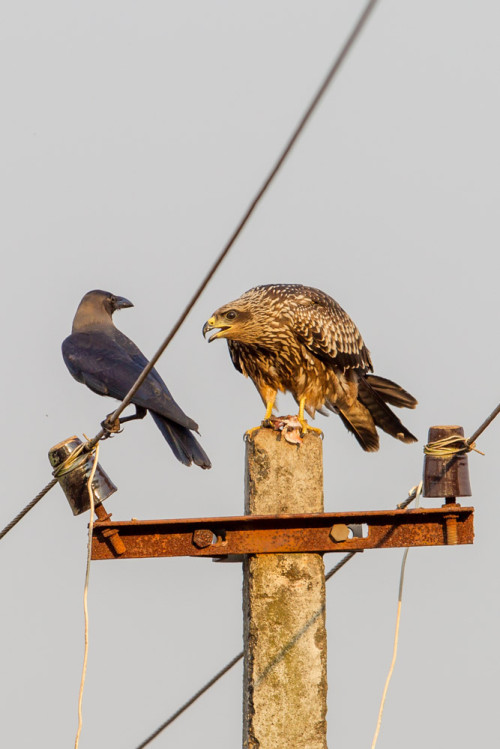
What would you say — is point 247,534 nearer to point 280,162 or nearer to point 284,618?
point 284,618

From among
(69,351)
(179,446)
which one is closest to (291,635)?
(179,446)

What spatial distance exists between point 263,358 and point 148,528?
2972mm

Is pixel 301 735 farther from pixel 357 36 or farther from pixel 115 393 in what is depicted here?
pixel 115 393

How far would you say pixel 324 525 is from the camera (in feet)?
17.8

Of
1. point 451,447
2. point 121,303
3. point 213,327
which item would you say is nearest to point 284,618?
point 451,447

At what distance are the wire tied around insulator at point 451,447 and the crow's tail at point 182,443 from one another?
68.7 inches

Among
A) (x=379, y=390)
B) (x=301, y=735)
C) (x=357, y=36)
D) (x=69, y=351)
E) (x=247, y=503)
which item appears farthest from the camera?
(x=69, y=351)

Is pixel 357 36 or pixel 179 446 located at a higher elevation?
pixel 179 446

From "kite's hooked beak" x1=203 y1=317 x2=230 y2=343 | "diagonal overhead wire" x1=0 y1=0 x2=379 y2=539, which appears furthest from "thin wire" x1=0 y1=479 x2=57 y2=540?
"kite's hooked beak" x1=203 y1=317 x2=230 y2=343

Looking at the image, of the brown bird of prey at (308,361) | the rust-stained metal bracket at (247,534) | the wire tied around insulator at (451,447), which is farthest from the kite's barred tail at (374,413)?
the rust-stained metal bracket at (247,534)

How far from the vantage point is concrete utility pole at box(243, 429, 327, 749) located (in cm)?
516

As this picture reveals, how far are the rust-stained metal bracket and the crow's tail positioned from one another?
5.63 feet

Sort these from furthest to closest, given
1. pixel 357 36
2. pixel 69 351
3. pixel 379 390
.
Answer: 1. pixel 69 351
2. pixel 379 390
3. pixel 357 36

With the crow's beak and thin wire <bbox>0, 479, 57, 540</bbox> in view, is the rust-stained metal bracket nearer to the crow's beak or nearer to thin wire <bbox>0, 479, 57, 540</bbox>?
thin wire <bbox>0, 479, 57, 540</bbox>
